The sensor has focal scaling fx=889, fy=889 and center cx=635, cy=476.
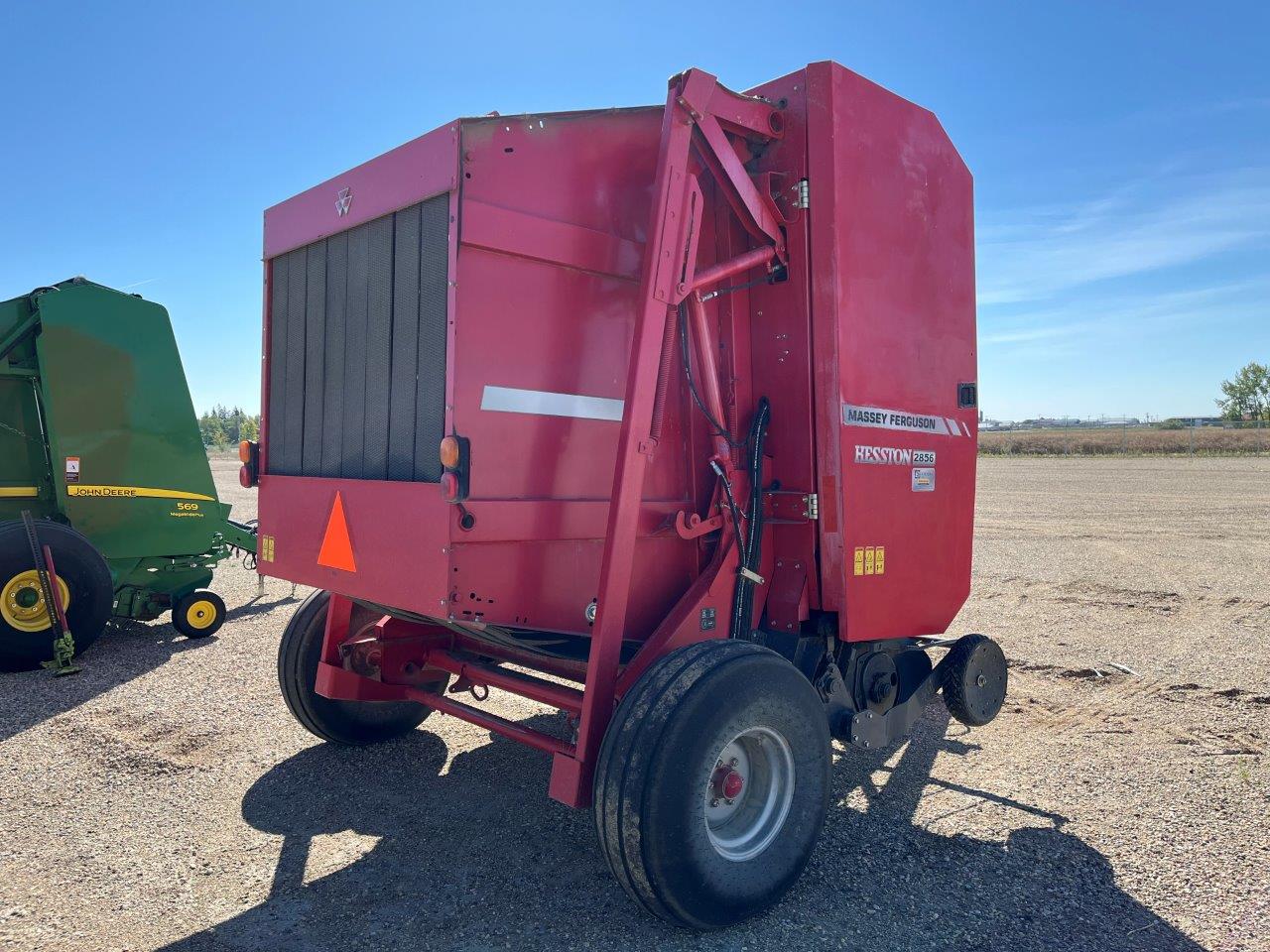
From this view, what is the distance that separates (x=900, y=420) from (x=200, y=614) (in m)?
6.58

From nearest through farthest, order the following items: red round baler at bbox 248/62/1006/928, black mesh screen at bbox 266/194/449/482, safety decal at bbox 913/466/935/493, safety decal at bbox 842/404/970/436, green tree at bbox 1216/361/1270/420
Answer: red round baler at bbox 248/62/1006/928
black mesh screen at bbox 266/194/449/482
safety decal at bbox 842/404/970/436
safety decal at bbox 913/466/935/493
green tree at bbox 1216/361/1270/420

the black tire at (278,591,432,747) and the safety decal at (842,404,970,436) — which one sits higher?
the safety decal at (842,404,970,436)

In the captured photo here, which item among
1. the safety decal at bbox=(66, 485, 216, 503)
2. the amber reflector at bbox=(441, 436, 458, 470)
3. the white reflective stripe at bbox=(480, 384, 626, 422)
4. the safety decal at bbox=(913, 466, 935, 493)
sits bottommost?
the safety decal at bbox=(66, 485, 216, 503)

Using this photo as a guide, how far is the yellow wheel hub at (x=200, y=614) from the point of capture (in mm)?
7988

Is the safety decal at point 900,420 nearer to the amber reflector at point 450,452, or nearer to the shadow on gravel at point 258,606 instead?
the amber reflector at point 450,452

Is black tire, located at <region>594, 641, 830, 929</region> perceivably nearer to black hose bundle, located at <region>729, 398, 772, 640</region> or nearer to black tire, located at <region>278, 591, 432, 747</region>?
black hose bundle, located at <region>729, 398, 772, 640</region>

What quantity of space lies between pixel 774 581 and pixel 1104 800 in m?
1.98

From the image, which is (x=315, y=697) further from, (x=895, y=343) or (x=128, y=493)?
(x=128, y=493)

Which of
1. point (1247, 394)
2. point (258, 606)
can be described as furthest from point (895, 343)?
point (1247, 394)

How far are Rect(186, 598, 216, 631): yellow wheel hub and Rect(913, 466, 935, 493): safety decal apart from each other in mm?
6490

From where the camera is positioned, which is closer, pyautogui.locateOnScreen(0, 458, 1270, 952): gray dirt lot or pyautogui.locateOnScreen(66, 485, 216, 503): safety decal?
pyautogui.locateOnScreen(0, 458, 1270, 952): gray dirt lot

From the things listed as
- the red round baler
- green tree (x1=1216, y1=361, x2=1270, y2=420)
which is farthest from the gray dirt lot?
green tree (x1=1216, y1=361, x2=1270, y2=420)

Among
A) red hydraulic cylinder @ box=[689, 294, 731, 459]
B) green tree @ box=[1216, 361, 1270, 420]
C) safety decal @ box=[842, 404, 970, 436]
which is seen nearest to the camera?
red hydraulic cylinder @ box=[689, 294, 731, 459]

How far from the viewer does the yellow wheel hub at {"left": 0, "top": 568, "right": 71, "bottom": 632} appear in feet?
22.4
